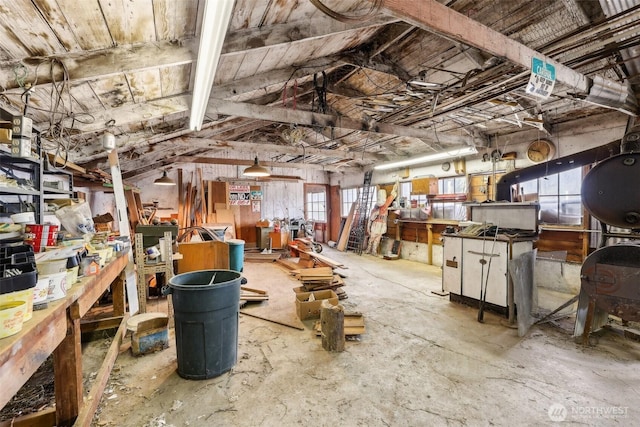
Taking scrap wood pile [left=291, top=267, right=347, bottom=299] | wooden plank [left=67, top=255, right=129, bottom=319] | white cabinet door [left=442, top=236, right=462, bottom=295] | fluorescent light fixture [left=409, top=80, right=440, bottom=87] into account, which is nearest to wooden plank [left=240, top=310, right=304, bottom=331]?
scrap wood pile [left=291, top=267, right=347, bottom=299]

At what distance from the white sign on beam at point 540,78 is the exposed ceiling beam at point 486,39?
0.14 feet

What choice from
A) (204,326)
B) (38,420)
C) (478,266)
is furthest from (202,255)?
(478,266)

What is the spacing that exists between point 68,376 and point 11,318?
0.99m

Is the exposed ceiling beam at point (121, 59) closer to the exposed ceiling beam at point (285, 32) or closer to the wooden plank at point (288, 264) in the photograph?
the exposed ceiling beam at point (285, 32)

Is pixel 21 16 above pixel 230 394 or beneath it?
above

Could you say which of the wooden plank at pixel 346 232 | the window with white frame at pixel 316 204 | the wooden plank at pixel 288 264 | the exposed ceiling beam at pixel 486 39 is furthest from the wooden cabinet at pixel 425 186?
the window with white frame at pixel 316 204

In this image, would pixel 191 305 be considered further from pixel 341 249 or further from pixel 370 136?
pixel 341 249

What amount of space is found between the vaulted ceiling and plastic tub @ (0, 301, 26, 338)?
124cm

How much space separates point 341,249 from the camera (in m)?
8.60

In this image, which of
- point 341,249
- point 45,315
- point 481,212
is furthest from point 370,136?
point 45,315

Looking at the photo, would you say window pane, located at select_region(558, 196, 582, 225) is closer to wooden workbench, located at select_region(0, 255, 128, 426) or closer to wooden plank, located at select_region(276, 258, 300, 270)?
wooden plank, located at select_region(276, 258, 300, 270)

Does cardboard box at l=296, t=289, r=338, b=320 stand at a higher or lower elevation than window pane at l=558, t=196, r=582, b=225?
lower

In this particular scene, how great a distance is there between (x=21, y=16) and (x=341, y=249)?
7813mm

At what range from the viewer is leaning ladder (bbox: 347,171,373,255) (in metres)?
8.09
